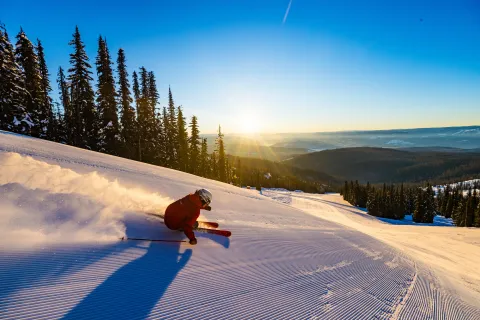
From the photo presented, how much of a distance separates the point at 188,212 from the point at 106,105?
30.0 m

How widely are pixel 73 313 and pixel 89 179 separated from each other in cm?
464

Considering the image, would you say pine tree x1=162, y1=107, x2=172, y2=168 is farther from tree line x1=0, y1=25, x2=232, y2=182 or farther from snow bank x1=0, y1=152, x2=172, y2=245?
snow bank x1=0, y1=152, x2=172, y2=245

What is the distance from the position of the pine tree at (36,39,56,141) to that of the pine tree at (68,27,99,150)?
2.33 meters

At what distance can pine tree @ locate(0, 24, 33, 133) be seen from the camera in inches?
889

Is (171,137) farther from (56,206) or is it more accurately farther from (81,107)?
(56,206)

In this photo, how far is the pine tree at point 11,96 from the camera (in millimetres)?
22578

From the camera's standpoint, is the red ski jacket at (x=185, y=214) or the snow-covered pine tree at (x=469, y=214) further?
the snow-covered pine tree at (x=469, y=214)

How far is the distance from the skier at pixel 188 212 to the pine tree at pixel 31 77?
30034 mm

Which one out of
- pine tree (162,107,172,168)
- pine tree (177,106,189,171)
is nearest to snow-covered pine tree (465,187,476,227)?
pine tree (177,106,189,171)

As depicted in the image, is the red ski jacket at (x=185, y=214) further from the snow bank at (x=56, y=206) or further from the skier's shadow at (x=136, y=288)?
the snow bank at (x=56, y=206)

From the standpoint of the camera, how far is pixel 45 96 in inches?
1241

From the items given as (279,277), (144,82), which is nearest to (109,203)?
(279,277)

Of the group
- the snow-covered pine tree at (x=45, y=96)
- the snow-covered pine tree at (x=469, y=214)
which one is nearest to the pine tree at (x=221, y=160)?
the snow-covered pine tree at (x=45, y=96)

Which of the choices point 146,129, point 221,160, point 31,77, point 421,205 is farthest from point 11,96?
point 421,205
